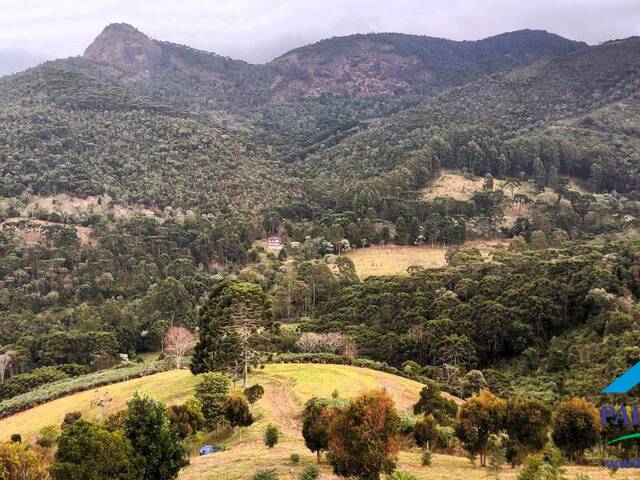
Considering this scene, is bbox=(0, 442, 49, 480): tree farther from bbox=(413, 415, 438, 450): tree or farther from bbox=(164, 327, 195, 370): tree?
bbox=(164, 327, 195, 370): tree

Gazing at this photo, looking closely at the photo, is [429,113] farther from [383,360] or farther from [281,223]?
[383,360]

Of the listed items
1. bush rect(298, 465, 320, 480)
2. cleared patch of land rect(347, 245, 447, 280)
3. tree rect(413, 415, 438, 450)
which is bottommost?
cleared patch of land rect(347, 245, 447, 280)

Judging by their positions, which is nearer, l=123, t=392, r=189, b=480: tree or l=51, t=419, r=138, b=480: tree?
l=51, t=419, r=138, b=480: tree

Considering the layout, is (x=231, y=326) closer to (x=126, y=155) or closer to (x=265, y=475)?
(x=265, y=475)

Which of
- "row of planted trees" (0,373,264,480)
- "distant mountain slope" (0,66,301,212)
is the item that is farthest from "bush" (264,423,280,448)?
"distant mountain slope" (0,66,301,212)

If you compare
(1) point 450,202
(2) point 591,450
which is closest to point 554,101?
(1) point 450,202

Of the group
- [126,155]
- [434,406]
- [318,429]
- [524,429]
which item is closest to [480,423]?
[524,429]
